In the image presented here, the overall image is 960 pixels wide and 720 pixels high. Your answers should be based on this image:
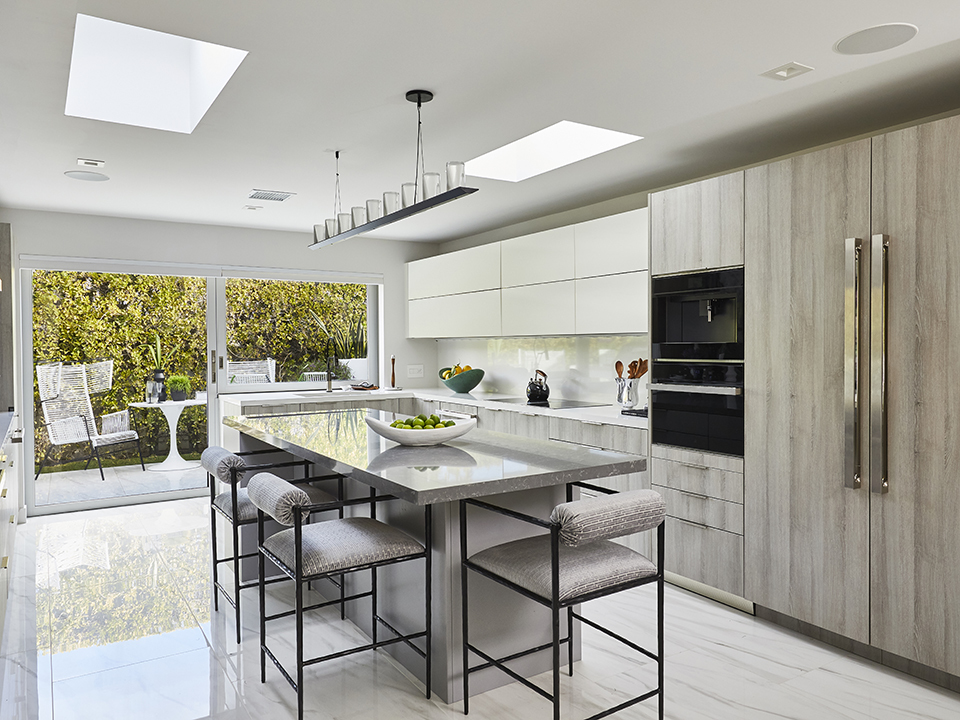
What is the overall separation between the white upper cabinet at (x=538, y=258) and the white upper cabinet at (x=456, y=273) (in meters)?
0.15

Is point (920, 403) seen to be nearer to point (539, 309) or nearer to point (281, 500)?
point (281, 500)

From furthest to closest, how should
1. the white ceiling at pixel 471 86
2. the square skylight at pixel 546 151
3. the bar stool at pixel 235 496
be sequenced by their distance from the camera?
1. the square skylight at pixel 546 151
2. the bar stool at pixel 235 496
3. the white ceiling at pixel 471 86

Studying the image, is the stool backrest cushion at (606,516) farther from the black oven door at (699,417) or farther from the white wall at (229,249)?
the white wall at (229,249)

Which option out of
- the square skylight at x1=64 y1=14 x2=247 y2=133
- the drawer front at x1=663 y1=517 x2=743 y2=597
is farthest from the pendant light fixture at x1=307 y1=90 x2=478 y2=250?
the drawer front at x1=663 y1=517 x2=743 y2=597

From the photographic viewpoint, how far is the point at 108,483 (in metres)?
5.55

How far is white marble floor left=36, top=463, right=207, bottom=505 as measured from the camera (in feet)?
17.5

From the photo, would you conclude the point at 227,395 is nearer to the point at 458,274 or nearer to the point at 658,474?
the point at 458,274

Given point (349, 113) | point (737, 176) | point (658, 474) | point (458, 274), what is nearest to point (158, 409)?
point (458, 274)

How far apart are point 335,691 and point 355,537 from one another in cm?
62

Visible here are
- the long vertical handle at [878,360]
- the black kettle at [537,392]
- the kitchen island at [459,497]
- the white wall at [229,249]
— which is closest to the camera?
the kitchen island at [459,497]

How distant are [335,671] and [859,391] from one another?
237 centimetres

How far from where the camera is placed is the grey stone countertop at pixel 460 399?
405 centimetres

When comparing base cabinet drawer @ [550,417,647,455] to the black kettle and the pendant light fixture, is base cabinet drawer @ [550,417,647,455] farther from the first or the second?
the pendant light fixture

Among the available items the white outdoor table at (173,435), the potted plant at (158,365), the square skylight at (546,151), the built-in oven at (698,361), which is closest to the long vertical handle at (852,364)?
the built-in oven at (698,361)
